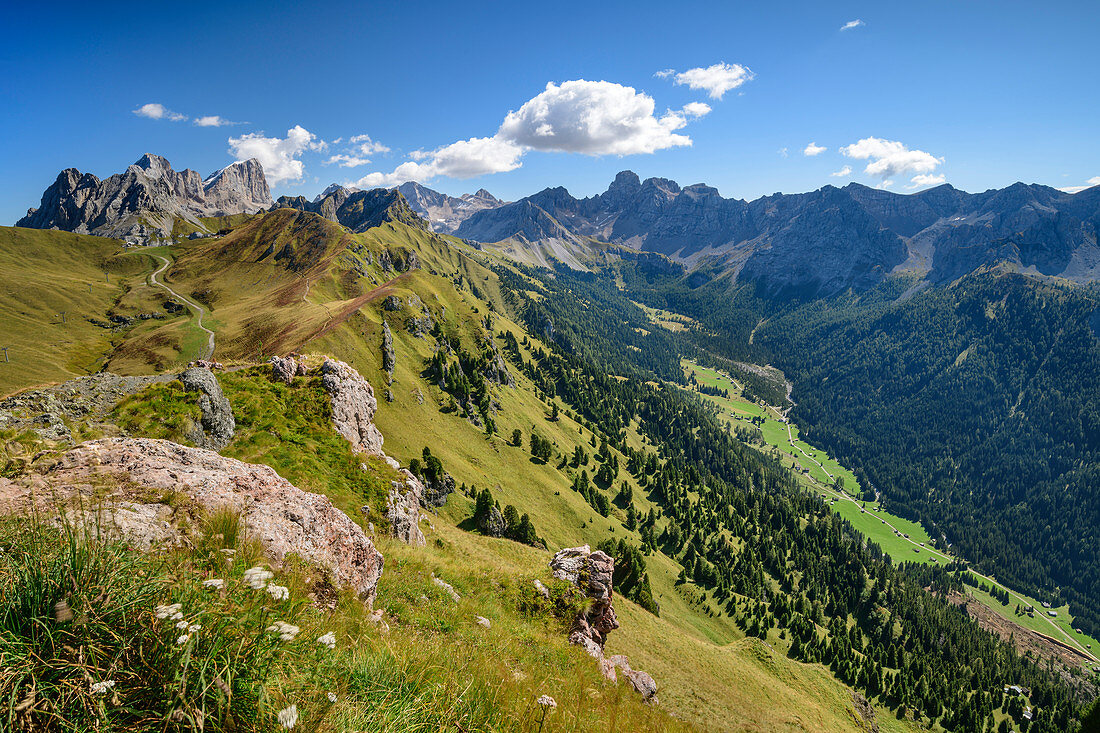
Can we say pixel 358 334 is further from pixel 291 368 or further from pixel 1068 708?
pixel 1068 708

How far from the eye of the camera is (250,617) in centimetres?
506

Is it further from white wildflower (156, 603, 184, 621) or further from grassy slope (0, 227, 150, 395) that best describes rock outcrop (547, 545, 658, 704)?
grassy slope (0, 227, 150, 395)

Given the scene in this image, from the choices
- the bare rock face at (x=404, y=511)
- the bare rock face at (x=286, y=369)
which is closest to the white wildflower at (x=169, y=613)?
the bare rock face at (x=404, y=511)

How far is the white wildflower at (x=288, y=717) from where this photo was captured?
408 centimetres

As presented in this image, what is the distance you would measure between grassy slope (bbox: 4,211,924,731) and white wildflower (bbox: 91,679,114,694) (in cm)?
1764

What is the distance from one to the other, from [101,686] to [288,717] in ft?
5.07

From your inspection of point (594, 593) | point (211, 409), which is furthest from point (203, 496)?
point (594, 593)

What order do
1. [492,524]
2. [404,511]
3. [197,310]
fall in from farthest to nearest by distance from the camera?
[197,310] < [492,524] < [404,511]

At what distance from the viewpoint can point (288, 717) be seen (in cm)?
417

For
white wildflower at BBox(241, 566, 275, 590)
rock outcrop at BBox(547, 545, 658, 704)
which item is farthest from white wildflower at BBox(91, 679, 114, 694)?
rock outcrop at BBox(547, 545, 658, 704)

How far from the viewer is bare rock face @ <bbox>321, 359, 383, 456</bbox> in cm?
3956

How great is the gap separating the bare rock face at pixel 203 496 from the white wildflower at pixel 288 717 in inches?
236

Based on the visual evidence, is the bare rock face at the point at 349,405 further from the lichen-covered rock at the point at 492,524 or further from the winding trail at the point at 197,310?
the winding trail at the point at 197,310

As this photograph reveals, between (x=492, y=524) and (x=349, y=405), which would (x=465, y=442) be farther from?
(x=349, y=405)
